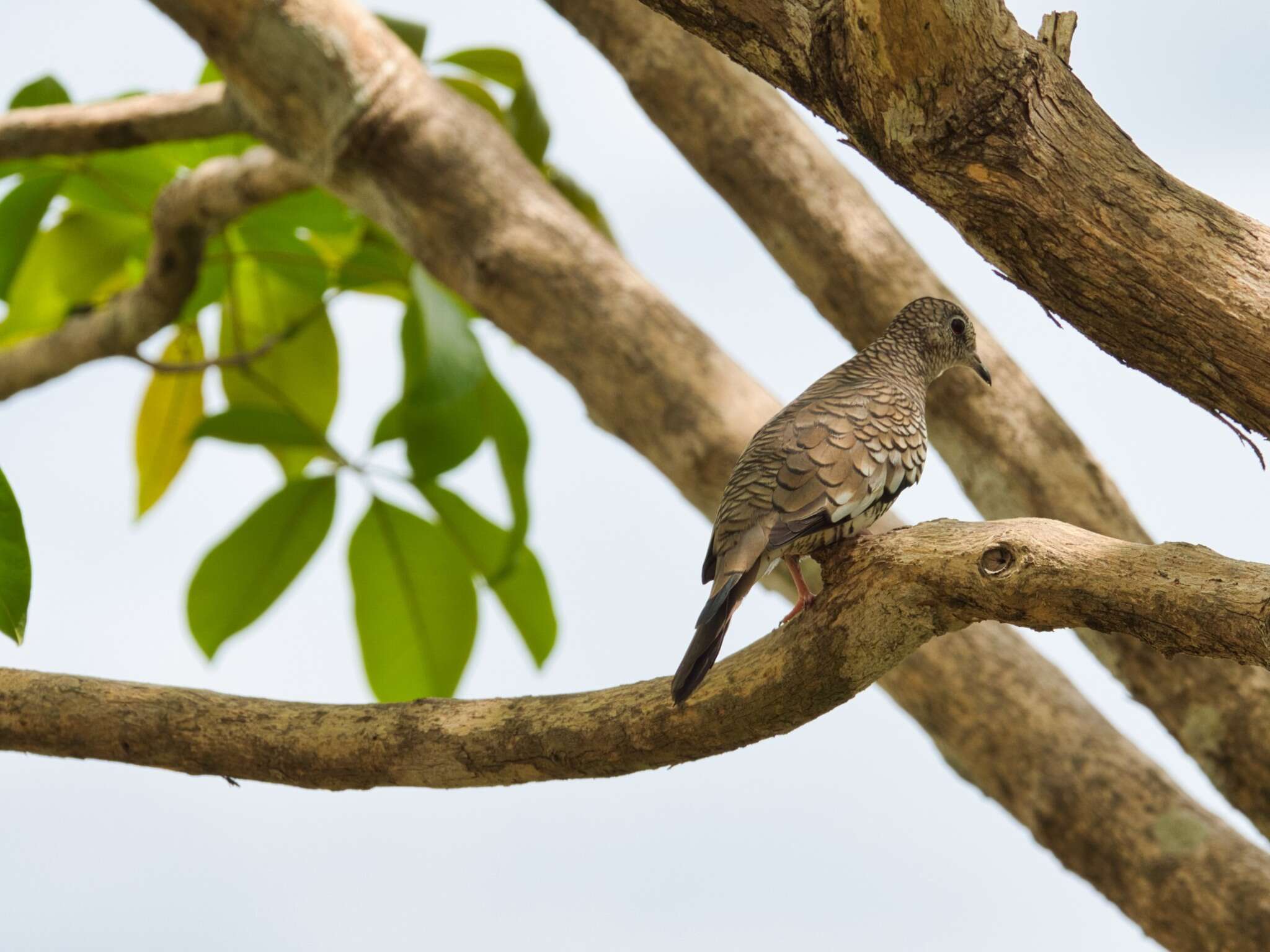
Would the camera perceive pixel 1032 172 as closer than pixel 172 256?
Yes

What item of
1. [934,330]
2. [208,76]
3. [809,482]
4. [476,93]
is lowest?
[809,482]

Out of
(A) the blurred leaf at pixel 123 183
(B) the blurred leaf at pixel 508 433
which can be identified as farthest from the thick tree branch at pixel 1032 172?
(A) the blurred leaf at pixel 123 183

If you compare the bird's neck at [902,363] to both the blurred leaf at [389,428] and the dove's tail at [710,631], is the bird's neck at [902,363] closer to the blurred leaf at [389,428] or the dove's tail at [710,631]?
the dove's tail at [710,631]

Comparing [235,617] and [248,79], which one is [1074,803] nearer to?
[235,617]

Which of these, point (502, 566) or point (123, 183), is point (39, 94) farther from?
point (502, 566)

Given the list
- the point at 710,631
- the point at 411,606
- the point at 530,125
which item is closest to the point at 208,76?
the point at 530,125

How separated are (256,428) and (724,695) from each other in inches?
67.4

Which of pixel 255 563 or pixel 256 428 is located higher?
pixel 256 428

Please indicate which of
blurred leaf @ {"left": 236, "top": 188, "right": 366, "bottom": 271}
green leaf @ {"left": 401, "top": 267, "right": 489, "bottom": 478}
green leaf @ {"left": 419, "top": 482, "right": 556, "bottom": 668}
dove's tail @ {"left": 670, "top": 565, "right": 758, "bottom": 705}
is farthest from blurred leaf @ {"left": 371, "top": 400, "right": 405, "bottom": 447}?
dove's tail @ {"left": 670, "top": 565, "right": 758, "bottom": 705}

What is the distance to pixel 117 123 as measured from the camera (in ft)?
9.20

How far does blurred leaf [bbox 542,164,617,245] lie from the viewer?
336 centimetres

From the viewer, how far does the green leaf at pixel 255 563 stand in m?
2.88

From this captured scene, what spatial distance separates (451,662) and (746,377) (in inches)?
39.6

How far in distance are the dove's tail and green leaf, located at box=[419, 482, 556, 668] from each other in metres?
1.50
